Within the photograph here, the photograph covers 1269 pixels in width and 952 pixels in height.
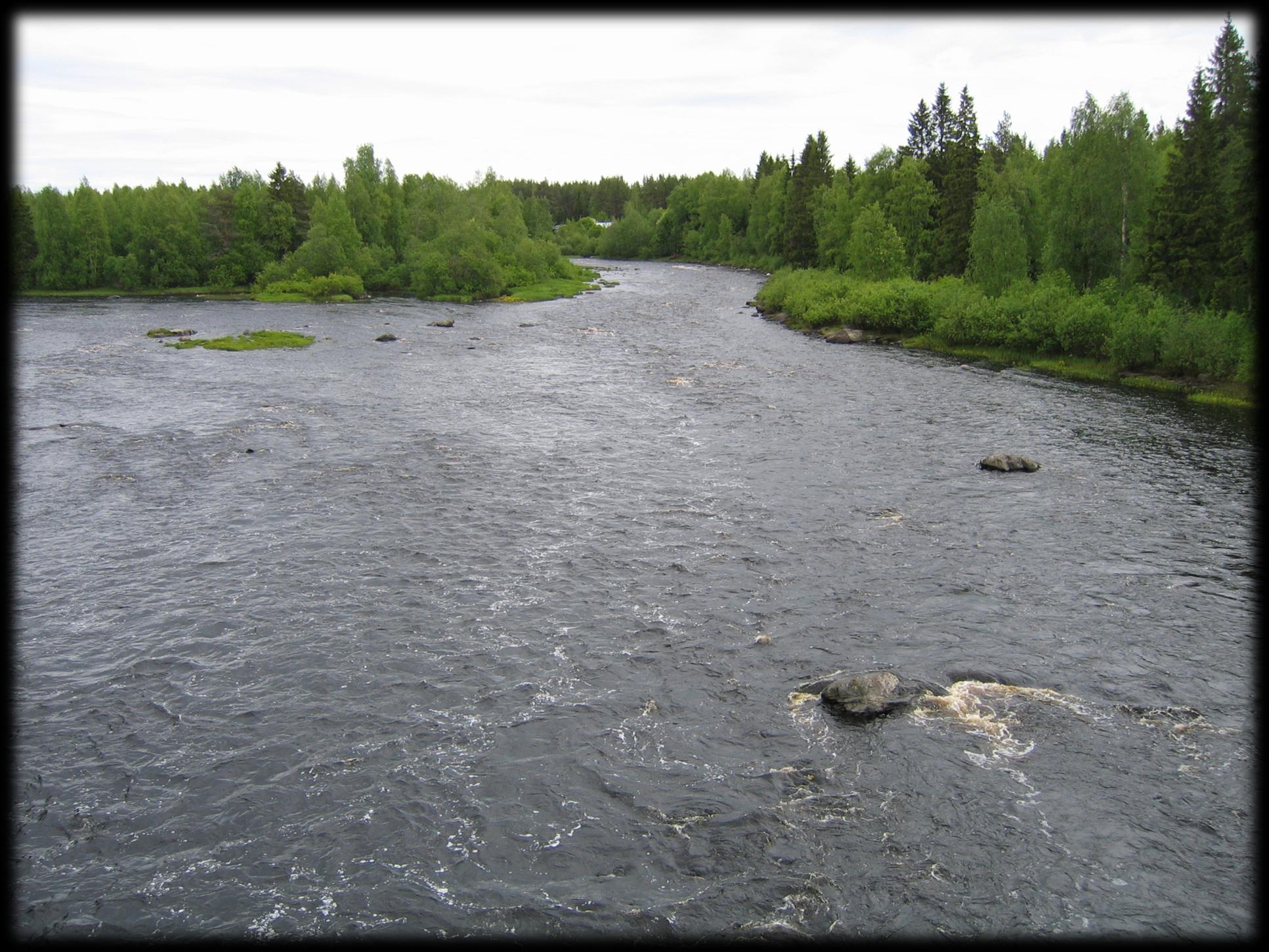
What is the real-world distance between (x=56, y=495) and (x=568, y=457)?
20.8m

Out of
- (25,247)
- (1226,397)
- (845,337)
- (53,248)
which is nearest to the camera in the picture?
(1226,397)

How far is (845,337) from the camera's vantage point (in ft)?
240

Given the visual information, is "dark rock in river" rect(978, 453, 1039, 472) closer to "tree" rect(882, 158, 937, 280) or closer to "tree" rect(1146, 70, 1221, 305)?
"tree" rect(1146, 70, 1221, 305)

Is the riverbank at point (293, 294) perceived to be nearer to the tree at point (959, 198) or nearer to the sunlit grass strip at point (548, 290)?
the sunlit grass strip at point (548, 290)

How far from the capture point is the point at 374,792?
1684cm

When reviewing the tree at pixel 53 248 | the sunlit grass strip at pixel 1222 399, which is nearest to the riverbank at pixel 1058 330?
the sunlit grass strip at pixel 1222 399

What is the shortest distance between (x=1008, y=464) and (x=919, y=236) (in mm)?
62606

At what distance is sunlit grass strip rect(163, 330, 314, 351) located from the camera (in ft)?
223

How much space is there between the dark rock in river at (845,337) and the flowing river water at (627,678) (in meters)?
30.1

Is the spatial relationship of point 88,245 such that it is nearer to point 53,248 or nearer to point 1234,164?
point 53,248

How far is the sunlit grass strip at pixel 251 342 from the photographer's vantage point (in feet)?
223

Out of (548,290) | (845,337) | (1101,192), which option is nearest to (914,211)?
(845,337)

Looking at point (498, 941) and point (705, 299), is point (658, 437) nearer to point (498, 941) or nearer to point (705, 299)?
point (498, 941)

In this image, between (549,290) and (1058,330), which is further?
(549,290)
